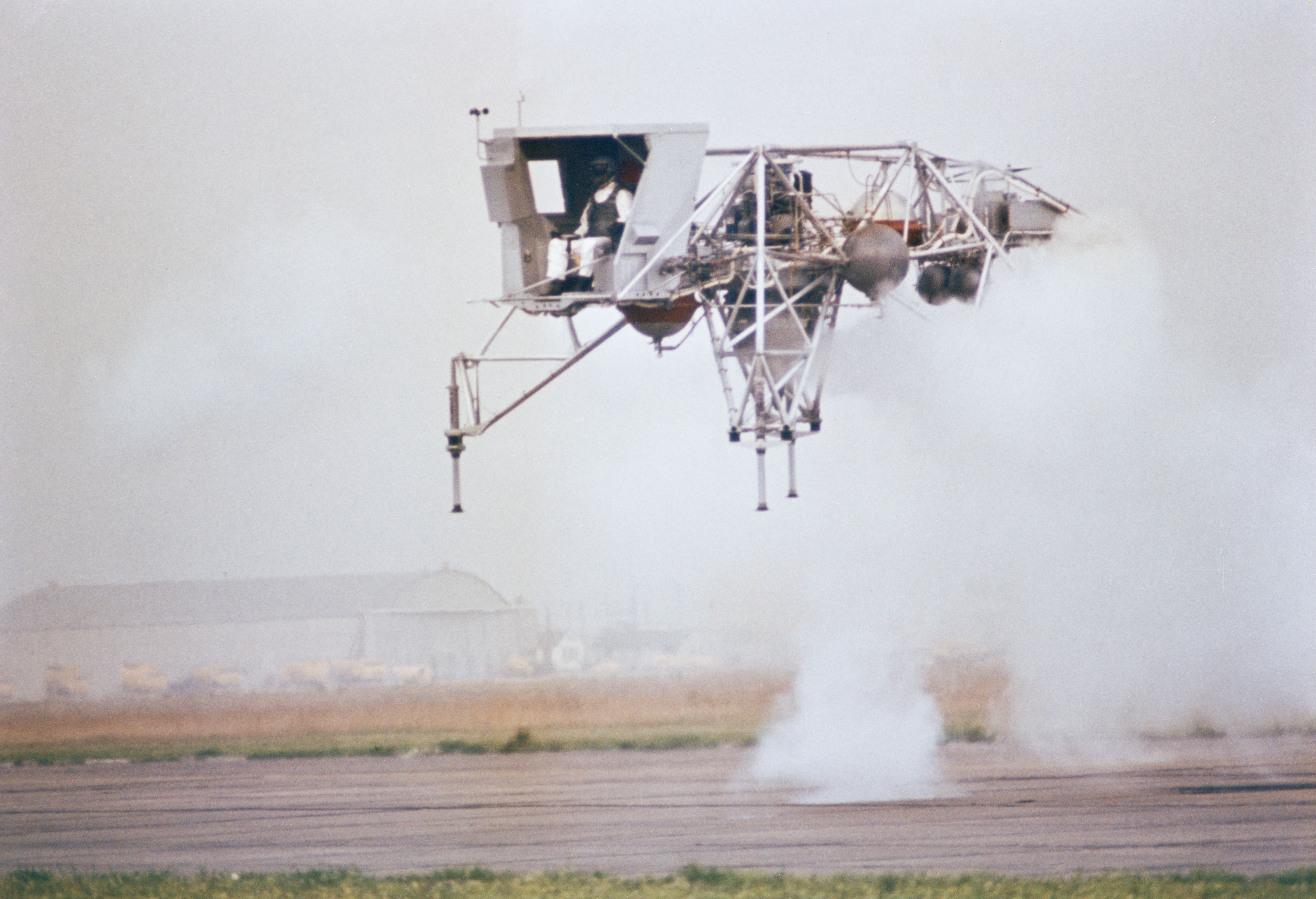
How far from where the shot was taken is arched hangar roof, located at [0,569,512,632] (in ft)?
137

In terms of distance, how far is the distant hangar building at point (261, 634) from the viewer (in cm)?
4297

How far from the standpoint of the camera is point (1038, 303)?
29.7 m

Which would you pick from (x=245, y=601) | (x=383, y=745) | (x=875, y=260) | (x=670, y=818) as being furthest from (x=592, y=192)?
(x=245, y=601)

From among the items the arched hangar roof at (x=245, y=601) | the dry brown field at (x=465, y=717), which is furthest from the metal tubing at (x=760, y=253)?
the arched hangar roof at (x=245, y=601)

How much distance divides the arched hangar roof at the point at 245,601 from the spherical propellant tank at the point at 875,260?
19.3 m

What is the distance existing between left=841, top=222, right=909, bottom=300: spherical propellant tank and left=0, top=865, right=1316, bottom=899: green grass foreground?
11.0 m

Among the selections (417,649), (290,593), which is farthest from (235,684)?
(417,649)

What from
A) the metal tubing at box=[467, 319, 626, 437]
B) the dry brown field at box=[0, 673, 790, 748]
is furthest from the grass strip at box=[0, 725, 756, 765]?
the metal tubing at box=[467, 319, 626, 437]

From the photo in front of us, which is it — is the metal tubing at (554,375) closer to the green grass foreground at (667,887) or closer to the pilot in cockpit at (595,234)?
→ the pilot in cockpit at (595,234)

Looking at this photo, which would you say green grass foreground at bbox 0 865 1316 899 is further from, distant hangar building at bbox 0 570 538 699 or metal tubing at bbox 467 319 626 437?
distant hangar building at bbox 0 570 538 699

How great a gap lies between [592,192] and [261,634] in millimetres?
26800

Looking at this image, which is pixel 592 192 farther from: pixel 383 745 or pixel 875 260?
pixel 383 745

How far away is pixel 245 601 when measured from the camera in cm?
4759

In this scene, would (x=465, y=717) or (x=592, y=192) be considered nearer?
(x=592, y=192)
